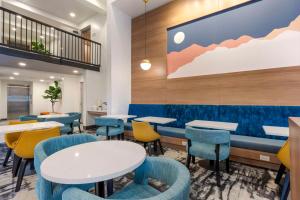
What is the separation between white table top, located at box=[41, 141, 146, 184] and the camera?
91cm

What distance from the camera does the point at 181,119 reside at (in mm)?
4020

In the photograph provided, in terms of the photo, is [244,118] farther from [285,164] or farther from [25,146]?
[25,146]

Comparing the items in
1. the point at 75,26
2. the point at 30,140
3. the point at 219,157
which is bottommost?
the point at 219,157

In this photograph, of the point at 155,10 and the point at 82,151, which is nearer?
the point at 82,151

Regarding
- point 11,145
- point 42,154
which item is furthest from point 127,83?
point 42,154

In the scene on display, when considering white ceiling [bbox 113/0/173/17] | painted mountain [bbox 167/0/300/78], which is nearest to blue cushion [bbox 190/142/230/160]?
painted mountain [bbox 167/0/300/78]

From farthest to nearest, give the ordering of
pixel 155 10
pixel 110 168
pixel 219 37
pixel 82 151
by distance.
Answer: pixel 155 10 → pixel 219 37 → pixel 82 151 → pixel 110 168

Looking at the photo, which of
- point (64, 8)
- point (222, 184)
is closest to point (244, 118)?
point (222, 184)

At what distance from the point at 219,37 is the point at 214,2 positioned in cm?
88

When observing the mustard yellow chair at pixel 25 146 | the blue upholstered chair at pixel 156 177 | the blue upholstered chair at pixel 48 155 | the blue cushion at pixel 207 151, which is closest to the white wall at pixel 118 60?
the mustard yellow chair at pixel 25 146

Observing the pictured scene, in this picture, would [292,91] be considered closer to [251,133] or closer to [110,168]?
[251,133]

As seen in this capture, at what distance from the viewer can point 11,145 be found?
249 centimetres

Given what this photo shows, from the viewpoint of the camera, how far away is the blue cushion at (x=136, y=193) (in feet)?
3.77

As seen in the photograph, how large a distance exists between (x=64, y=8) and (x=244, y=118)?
7826 millimetres
